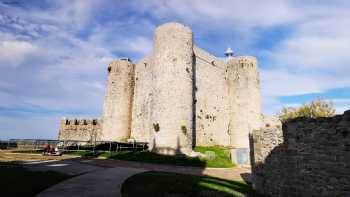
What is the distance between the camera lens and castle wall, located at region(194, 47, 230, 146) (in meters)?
30.0

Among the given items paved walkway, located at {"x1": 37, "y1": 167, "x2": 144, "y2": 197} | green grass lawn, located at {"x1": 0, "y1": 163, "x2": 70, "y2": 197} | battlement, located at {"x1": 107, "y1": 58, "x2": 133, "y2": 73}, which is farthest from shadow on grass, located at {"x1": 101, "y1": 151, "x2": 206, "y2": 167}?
battlement, located at {"x1": 107, "y1": 58, "x2": 133, "y2": 73}

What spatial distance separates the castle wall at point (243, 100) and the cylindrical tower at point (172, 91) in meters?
9.03

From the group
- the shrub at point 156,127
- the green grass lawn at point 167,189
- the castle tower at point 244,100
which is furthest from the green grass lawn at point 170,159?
the green grass lawn at point 167,189

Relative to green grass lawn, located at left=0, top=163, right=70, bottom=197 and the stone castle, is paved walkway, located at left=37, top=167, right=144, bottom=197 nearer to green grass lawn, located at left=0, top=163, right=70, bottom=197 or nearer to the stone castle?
green grass lawn, located at left=0, top=163, right=70, bottom=197

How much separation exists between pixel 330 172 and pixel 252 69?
87.9ft

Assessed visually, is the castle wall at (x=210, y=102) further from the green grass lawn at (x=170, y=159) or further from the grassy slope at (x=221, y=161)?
the green grass lawn at (x=170, y=159)

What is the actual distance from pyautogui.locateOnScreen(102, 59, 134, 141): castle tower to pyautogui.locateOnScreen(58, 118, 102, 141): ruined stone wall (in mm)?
5304

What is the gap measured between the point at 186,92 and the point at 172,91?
1367 millimetres

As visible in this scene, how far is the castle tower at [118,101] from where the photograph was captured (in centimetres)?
3241

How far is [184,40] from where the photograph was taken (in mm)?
26750

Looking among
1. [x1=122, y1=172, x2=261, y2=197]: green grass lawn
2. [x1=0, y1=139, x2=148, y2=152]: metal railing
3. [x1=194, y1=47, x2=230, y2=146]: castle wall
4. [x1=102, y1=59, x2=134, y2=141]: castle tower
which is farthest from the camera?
[x1=102, y1=59, x2=134, y2=141]: castle tower

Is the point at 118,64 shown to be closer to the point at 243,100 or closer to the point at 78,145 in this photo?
the point at 78,145

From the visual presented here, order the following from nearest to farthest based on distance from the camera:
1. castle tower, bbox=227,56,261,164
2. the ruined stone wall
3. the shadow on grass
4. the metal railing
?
1. the shadow on grass
2. the metal railing
3. castle tower, bbox=227,56,261,164
4. the ruined stone wall

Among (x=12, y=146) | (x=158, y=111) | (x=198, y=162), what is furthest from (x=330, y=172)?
(x=12, y=146)
